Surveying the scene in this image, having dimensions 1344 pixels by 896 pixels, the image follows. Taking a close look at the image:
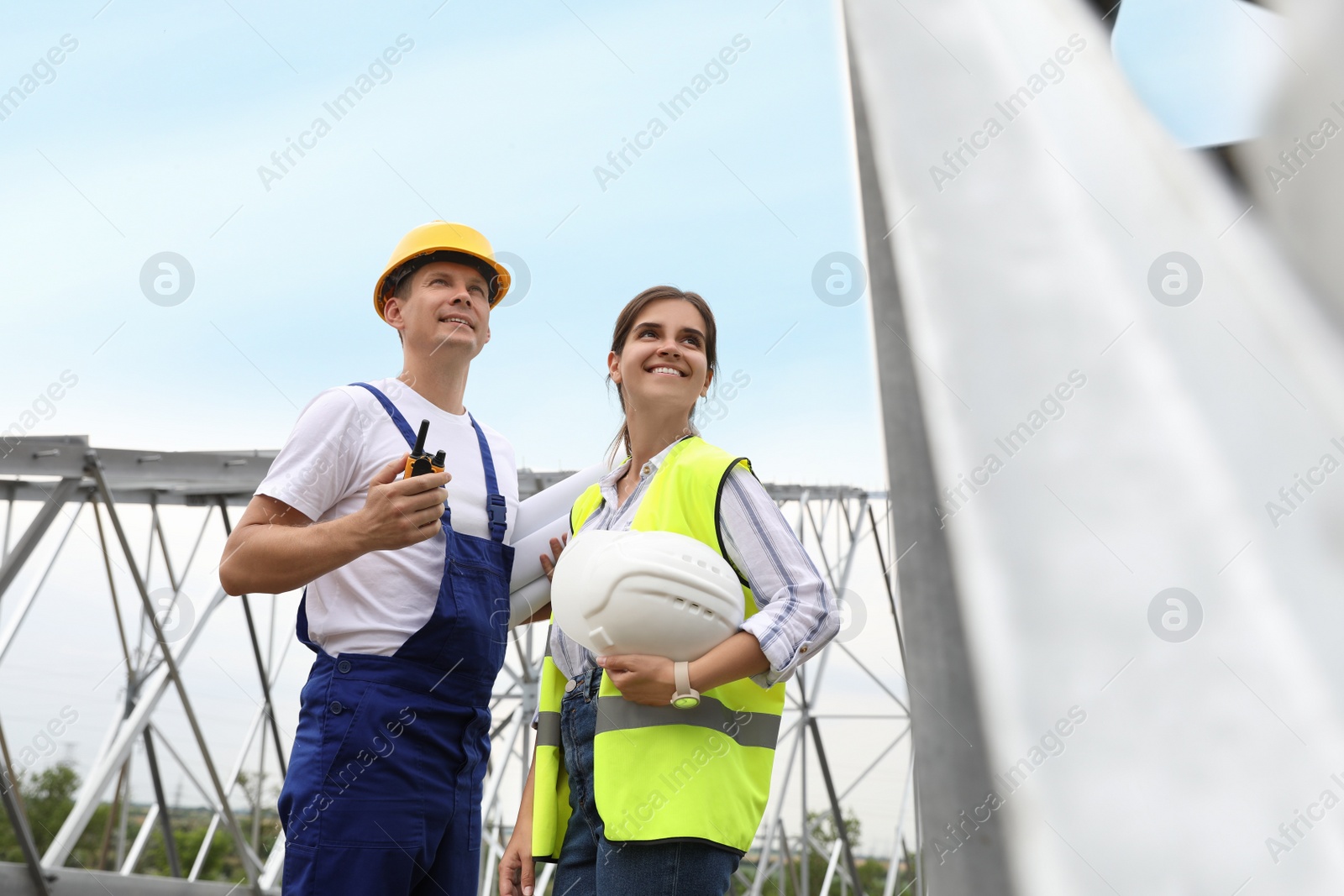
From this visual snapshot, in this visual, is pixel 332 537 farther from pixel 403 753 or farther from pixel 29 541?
pixel 29 541

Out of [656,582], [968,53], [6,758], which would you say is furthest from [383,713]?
[6,758]

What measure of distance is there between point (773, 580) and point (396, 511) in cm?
81

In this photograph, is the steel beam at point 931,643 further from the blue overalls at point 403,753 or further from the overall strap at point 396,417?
the overall strap at point 396,417

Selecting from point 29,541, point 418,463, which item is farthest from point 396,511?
point 29,541

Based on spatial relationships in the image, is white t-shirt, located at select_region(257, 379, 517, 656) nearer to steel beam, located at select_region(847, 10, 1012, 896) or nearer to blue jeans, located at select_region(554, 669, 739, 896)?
blue jeans, located at select_region(554, 669, 739, 896)

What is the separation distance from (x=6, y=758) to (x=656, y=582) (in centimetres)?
570

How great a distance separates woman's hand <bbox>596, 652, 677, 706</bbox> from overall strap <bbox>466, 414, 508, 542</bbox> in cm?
86

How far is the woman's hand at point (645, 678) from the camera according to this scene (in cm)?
176

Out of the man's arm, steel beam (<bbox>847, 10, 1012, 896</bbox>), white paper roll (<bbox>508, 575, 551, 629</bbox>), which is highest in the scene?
white paper roll (<bbox>508, 575, 551, 629</bbox>)

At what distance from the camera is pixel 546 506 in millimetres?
2680

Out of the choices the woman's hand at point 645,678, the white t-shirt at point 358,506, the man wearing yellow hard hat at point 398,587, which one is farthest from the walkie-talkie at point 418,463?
the woman's hand at point 645,678

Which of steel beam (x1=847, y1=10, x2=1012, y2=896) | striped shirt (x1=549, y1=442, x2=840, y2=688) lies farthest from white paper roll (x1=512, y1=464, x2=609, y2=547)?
steel beam (x1=847, y1=10, x2=1012, y2=896)

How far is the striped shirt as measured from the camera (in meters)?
1.79

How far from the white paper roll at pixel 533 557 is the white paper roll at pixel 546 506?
0.05 m
